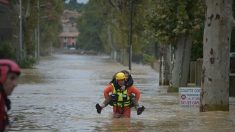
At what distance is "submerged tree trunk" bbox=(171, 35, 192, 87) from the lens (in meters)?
29.5

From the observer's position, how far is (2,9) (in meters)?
53.8

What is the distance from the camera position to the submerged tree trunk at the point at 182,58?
96.8ft

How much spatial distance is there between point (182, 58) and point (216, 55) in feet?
36.4

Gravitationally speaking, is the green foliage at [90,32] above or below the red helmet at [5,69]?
below

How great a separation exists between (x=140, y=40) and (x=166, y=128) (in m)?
54.6

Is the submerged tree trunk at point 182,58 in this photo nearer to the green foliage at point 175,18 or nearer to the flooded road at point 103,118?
the green foliage at point 175,18

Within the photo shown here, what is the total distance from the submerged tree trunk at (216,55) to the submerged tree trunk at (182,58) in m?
10.7

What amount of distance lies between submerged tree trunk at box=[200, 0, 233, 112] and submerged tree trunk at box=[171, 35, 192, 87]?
10.7 metres

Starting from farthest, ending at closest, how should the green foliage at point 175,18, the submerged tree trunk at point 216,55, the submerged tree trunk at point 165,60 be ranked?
the submerged tree trunk at point 165,60 < the green foliage at point 175,18 < the submerged tree trunk at point 216,55

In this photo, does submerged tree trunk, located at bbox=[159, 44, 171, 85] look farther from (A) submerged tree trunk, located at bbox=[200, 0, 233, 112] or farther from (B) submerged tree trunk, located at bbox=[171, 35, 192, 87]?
(A) submerged tree trunk, located at bbox=[200, 0, 233, 112]

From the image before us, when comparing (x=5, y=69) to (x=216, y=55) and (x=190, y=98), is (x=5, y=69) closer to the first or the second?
(x=216, y=55)

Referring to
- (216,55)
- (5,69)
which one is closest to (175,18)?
(216,55)

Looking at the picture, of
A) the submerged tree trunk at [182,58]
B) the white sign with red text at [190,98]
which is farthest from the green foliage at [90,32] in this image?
the white sign with red text at [190,98]

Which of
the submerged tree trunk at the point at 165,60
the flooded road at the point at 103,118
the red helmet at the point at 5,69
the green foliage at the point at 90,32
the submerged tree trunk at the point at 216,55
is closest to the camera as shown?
the red helmet at the point at 5,69
